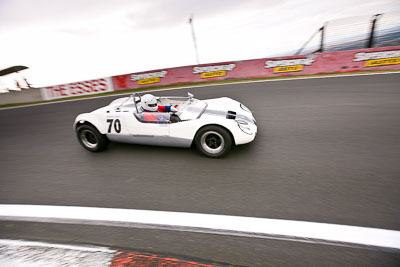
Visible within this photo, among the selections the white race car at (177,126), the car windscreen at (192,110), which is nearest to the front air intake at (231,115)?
the white race car at (177,126)

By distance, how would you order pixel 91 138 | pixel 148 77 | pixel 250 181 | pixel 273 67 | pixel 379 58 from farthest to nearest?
pixel 148 77
pixel 273 67
pixel 379 58
pixel 91 138
pixel 250 181

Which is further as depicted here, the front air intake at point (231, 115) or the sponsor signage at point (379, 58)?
the sponsor signage at point (379, 58)

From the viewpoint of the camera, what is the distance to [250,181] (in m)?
2.76

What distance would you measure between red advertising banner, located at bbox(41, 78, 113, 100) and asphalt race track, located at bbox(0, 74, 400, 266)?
7059 millimetres

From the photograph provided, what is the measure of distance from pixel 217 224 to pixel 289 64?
932 centimetres

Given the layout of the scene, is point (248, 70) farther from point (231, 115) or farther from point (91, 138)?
point (91, 138)

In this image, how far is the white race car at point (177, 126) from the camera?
311 cm

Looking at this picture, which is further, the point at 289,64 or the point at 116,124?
the point at 289,64

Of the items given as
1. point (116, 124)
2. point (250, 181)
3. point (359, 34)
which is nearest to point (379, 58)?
point (359, 34)

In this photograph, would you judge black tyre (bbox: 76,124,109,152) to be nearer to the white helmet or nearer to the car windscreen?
the white helmet

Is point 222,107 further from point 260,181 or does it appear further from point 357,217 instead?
point 357,217

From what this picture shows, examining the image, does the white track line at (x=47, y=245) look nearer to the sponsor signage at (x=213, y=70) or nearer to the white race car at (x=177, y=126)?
the white race car at (x=177, y=126)

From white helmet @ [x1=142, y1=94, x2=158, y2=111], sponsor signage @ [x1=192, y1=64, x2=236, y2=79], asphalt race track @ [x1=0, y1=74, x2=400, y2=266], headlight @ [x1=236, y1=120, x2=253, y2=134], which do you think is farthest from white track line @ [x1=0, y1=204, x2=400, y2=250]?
sponsor signage @ [x1=192, y1=64, x2=236, y2=79]

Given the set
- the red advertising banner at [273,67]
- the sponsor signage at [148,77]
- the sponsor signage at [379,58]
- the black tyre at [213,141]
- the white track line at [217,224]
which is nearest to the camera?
the white track line at [217,224]
